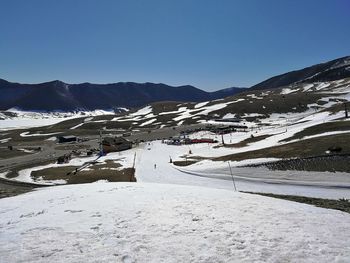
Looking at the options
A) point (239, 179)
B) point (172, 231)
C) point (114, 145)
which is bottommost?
point (239, 179)

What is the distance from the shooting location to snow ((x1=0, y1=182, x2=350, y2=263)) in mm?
12391

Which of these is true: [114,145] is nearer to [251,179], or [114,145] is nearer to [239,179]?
[239,179]

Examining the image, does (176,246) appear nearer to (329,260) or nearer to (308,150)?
(329,260)

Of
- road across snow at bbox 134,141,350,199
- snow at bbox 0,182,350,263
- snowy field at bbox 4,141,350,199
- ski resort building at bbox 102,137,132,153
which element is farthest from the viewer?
ski resort building at bbox 102,137,132,153

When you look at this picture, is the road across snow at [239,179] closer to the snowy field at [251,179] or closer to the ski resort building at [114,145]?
the snowy field at [251,179]

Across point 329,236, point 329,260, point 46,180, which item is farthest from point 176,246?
point 46,180

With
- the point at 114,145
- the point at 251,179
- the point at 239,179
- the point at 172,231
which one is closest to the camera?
the point at 172,231

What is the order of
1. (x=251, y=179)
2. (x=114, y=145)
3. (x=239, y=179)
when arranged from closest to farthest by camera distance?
(x=251, y=179) < (x=239, y=179) < (x=114, y=145)

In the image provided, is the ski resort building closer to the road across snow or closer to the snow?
the road across snow

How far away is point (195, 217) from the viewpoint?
55.6ft

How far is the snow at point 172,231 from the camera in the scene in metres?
12.4

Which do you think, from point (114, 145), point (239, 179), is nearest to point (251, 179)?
point (239, 179)

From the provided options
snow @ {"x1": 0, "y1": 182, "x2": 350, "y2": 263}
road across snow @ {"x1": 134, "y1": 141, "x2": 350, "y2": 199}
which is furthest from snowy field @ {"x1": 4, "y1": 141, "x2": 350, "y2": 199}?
snow @ {"x1": 0, "y1": 182, "x2": 350, "y2": 263}

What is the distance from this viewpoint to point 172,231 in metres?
14.9
